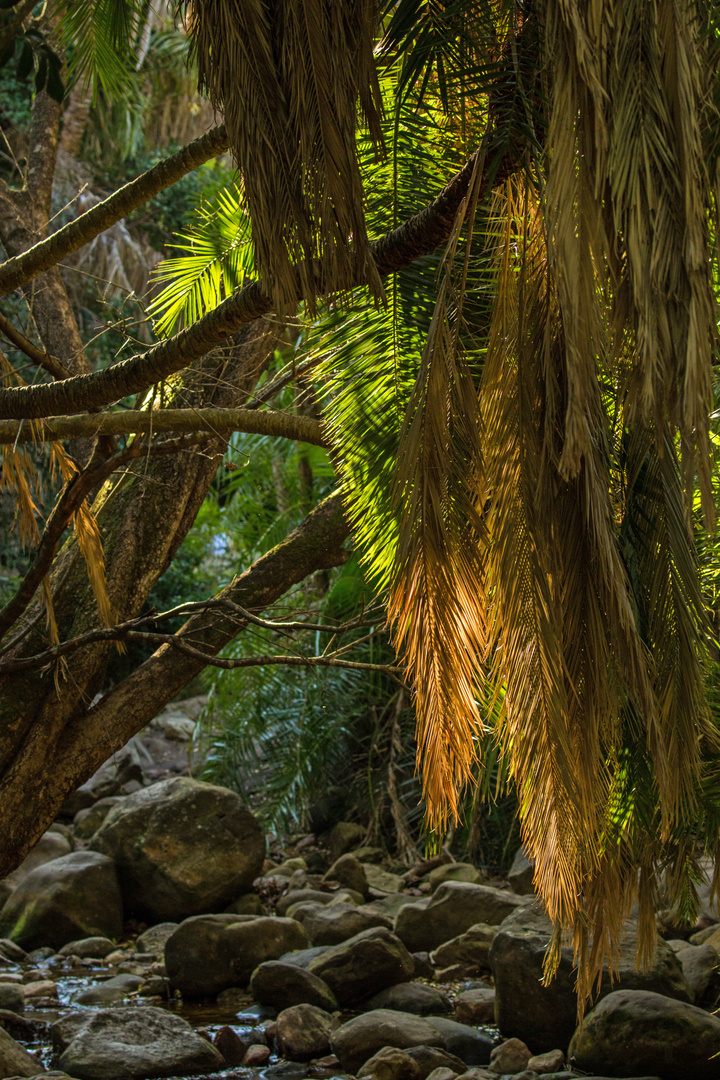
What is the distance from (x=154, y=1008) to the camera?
5.60 meters

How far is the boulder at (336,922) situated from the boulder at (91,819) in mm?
3428

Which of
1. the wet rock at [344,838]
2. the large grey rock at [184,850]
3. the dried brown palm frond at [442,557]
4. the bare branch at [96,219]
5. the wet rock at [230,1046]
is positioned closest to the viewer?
the dried brown palm frond at [442,557]

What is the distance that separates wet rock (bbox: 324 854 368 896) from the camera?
859 cm

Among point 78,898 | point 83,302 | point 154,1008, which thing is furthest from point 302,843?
point 83,302

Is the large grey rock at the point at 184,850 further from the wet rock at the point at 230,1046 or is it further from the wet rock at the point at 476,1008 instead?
the wet rock at the point at 476,1008

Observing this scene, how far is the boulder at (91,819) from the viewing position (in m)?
10.3

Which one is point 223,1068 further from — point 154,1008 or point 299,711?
point 299,711

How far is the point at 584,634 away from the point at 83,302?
467 inches

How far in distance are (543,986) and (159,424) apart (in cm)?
363

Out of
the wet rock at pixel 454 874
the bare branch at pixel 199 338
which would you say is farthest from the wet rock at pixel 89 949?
the bare branch at pixel 199 338

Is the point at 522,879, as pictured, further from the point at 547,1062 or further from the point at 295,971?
the point at 547,1062

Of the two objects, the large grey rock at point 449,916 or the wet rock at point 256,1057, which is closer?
the wet rock at point 256,1057

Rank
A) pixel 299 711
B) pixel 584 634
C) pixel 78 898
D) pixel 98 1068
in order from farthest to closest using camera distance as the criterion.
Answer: pixel 299 711
pixel 78 898
pixel 98 1068
pixel 584 634

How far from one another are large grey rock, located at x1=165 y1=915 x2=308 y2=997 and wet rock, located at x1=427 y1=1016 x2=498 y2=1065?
1.55m
